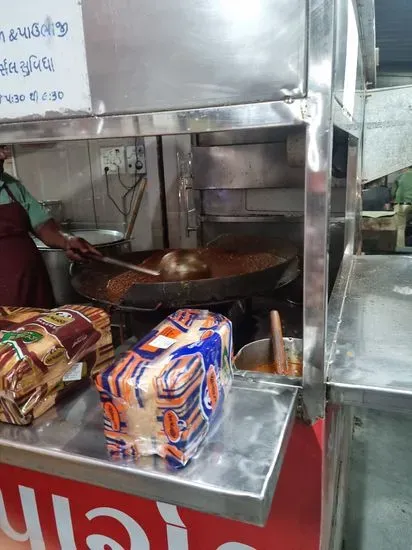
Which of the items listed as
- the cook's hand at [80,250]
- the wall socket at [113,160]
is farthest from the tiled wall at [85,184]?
the cook's hand at [80,250]

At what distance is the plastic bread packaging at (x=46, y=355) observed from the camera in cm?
79

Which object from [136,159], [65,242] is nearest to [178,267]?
[65,242]

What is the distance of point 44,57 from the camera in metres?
0.83

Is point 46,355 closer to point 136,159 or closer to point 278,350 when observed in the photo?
point 278,350

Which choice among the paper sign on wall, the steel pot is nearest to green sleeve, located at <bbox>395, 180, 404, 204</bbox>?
the steel pot

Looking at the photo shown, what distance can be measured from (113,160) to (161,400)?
270cm

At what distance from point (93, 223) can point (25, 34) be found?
2563 mm

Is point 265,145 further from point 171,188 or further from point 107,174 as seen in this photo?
point 107,174

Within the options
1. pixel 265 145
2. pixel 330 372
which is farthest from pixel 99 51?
pixel 265 145

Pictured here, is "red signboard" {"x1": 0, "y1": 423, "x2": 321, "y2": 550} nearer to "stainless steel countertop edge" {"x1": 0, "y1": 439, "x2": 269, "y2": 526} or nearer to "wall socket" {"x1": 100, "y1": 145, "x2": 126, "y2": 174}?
"stainless steel countertop edge" {"x1": 0, "y1": 439, "x2": 269, "y2": 526}

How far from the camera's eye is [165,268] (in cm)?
162

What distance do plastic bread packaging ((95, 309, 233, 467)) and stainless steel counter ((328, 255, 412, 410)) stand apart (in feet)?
1.00

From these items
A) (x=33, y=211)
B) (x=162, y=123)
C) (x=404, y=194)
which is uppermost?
(x=162, y=123)

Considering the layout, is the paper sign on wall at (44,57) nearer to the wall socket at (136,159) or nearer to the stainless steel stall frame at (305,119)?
the stainless steel stall frame at (305,119)
